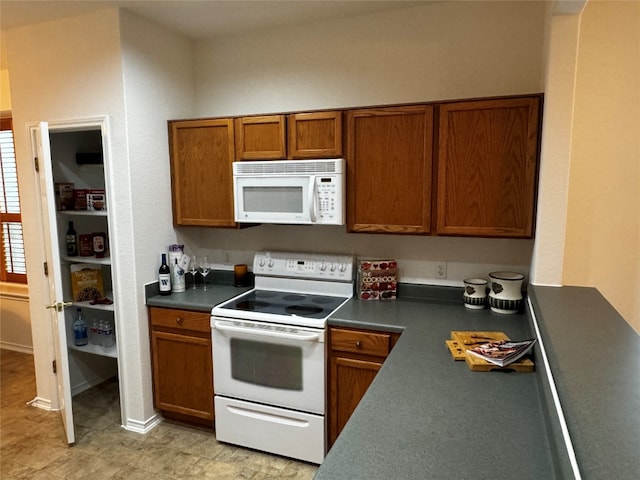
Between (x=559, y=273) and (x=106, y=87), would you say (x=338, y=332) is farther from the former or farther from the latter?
(x=106, y=87)

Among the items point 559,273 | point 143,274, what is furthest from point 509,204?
point 143,274

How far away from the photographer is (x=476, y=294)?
254 centimetres

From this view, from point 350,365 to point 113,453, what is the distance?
1.58 metres

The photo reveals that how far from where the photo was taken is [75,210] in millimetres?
3215

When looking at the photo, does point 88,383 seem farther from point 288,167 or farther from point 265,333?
point 288,167

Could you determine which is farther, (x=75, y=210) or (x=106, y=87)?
(x=75, y=210)

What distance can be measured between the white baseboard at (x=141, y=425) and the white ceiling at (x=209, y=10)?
2.60 m

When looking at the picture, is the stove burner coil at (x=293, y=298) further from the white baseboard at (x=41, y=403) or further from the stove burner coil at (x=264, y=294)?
the white baseboard at (x=41, y=403)

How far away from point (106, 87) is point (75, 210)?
1.03 m

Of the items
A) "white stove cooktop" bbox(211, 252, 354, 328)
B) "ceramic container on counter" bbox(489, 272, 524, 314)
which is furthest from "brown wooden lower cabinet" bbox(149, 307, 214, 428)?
"ceramic container on counter" bbox(489, 272, 524, 314)

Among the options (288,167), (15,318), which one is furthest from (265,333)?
(15,318)

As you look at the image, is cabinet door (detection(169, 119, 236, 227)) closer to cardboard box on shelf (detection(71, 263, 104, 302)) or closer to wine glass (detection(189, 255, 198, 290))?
wine glass (detection(189, 255, 198, 290))

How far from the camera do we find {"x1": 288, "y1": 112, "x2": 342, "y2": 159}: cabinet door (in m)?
2.57

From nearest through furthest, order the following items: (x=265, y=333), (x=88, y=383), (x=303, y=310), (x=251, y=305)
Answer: (x=265, y=333)
(x=303, y=310)
(x=251, y=305)
(x=88, y=383)
